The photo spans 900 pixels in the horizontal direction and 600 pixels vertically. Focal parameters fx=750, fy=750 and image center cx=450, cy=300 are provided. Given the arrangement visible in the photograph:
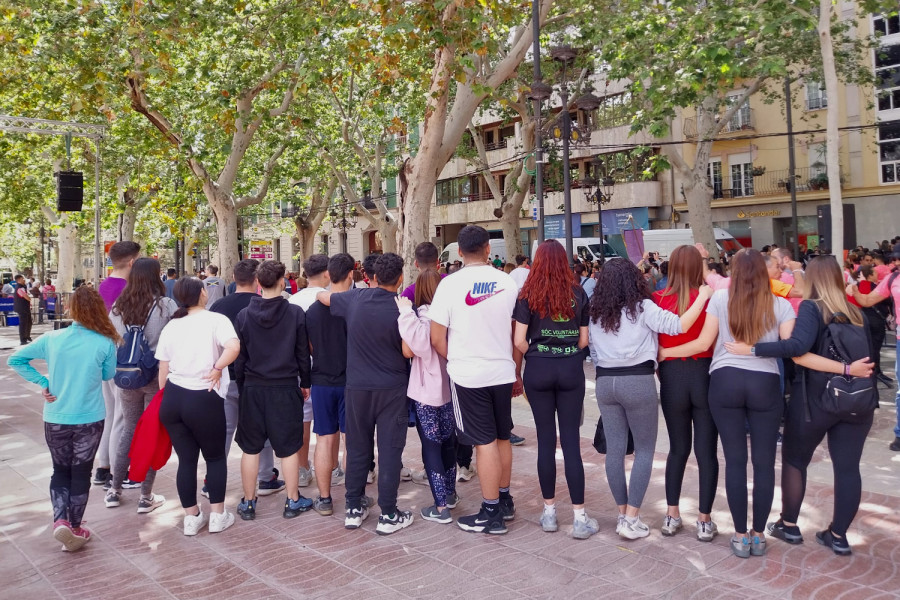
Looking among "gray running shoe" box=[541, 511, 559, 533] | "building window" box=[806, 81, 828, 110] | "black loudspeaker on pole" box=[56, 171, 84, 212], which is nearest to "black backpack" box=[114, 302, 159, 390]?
"gray running shoe" box=[541, 511, 559, 533]

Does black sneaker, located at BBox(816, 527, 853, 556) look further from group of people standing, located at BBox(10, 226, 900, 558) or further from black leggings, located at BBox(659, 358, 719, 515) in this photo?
black leggings, located at BBox(659, 358, 719, 515)

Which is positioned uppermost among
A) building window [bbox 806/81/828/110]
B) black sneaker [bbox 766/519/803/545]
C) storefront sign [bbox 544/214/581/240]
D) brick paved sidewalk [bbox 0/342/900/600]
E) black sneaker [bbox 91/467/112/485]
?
building window [bbox 806/81/828/110]

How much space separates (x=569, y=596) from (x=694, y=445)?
133cm

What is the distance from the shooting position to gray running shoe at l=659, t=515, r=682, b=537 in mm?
4836

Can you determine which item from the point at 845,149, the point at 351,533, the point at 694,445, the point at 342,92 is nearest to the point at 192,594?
the point at 351,533

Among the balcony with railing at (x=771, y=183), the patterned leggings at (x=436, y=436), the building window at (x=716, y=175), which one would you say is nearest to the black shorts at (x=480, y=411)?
the patterned leggings at (x=436, y=436)

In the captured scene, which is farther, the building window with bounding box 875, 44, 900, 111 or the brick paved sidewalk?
the building window with bounding box 875, 44, 900, 111

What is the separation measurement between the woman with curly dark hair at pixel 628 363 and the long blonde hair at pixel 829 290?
2.08ft

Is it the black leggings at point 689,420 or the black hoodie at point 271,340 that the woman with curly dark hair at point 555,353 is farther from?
the black hoodie at point 271,340

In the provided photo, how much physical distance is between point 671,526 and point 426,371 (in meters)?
1.91

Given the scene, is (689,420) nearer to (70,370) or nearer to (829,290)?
(829,290)

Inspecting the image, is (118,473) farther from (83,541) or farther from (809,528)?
Answer: (809,528)

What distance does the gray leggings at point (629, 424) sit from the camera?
4680mm

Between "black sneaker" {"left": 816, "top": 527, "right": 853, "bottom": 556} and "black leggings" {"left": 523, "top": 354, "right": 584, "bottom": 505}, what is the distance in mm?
1472
